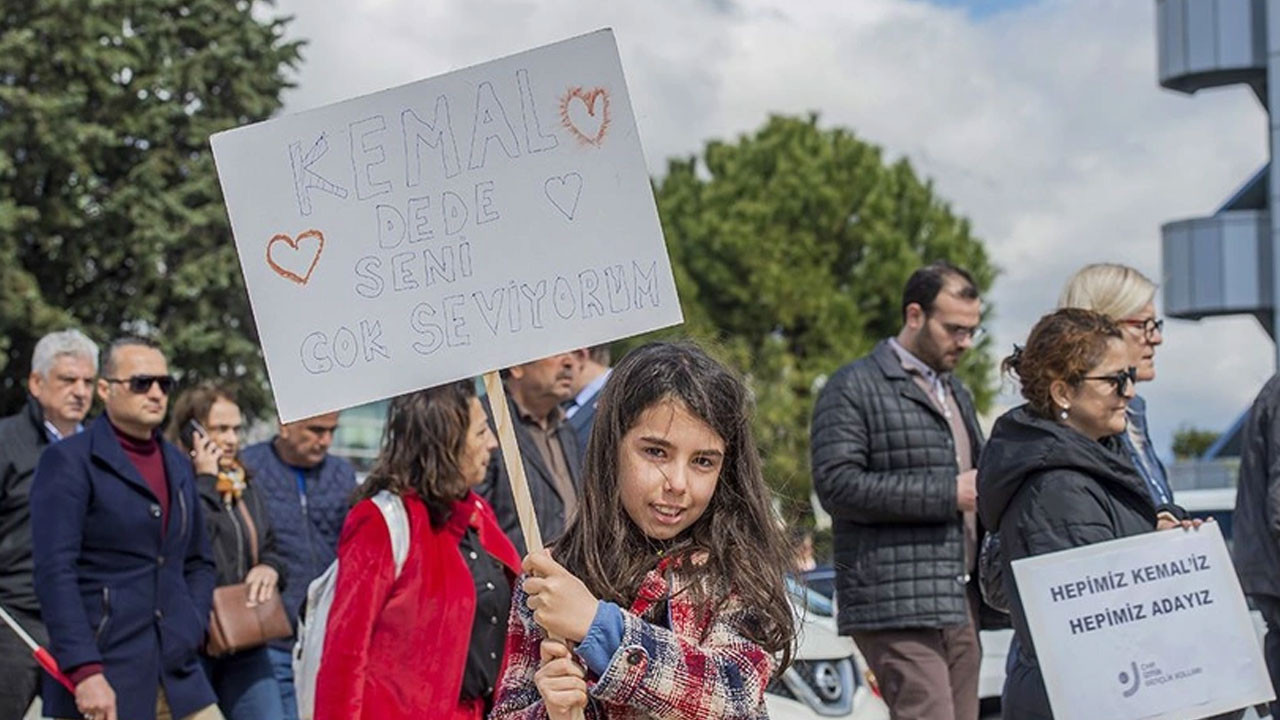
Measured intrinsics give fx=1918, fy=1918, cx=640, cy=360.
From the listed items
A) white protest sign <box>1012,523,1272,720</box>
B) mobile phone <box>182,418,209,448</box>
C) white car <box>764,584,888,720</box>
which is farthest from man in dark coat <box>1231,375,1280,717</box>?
mobile phone <box>182,418,209,448</box>

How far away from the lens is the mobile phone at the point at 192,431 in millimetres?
8102

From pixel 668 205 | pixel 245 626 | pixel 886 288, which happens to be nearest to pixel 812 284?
pixel 886 288

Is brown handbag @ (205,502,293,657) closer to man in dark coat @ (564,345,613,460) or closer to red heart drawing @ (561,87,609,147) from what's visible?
man in dark coat @ (564,345,613,460)

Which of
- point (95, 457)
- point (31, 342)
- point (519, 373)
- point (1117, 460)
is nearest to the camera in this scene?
point (1117, 460)

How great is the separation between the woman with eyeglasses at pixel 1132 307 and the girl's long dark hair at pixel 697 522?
2.51 m

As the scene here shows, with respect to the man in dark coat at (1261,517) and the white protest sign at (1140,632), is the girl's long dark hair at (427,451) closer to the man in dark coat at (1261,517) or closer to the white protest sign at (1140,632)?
the white protest sign at (1140,632)

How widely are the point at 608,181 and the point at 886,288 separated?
35.6m

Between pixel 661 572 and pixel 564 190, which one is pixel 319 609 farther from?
pixel 661 572

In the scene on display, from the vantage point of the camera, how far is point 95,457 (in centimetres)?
633

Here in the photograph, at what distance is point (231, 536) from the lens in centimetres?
766

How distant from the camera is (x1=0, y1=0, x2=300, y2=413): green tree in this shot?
96.6 ft

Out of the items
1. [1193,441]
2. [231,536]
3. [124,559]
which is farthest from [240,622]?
[1193,441]

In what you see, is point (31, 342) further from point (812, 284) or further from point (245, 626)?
point (245, 626)

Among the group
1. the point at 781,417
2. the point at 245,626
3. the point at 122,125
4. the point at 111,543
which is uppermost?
the point at 122,125
